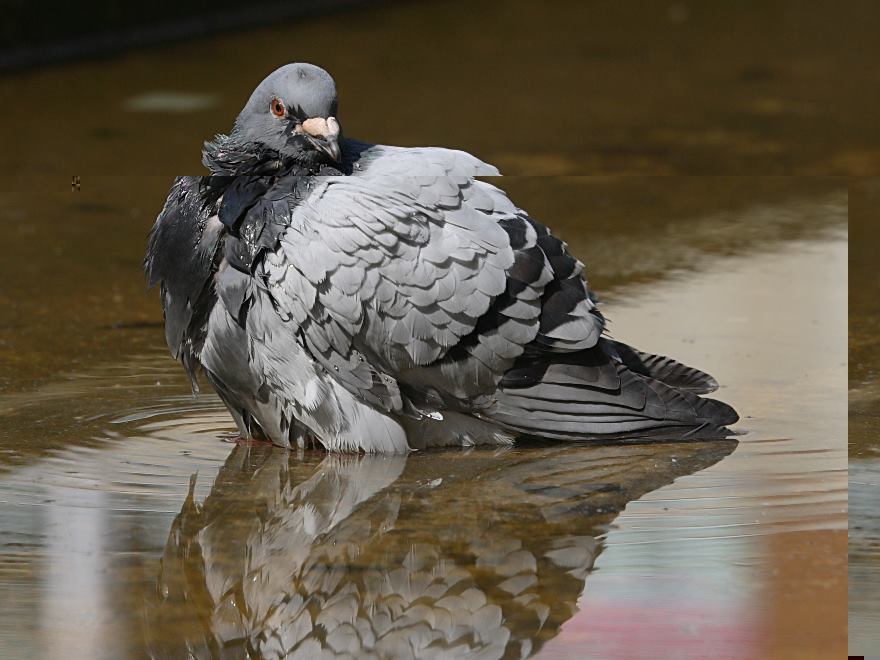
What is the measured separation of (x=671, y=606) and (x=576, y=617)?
0.83 feet

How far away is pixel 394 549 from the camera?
436 cm

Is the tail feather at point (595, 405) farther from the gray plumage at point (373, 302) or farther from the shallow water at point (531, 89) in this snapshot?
the shallow water at point (531, 89)

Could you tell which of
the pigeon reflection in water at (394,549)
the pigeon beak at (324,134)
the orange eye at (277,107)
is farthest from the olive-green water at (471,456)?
the orange eye at (277,107)

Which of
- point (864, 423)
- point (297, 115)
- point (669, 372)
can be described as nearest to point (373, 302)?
point (297, 115)

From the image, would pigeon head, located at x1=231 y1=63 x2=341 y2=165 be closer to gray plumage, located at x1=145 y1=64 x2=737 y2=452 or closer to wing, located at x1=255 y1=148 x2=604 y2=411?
gray plumage, located at x1=145 y1=64 x2=737 y2=452

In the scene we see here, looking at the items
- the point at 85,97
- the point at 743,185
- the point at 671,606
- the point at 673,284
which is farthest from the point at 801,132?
the point at 671,606

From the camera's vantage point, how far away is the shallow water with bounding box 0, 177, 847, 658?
3869 mm

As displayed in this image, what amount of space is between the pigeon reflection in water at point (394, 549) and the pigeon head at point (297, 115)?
3.35ft

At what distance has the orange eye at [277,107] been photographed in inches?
206

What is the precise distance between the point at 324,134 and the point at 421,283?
0.60 metres

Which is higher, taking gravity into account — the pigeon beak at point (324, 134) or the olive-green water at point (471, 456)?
the pigeon beak at point (324, 134)

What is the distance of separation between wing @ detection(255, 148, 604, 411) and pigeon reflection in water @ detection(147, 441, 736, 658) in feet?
1.03

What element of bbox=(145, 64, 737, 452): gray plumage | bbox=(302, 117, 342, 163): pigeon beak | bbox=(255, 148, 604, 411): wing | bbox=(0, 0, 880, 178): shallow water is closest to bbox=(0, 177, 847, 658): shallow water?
bbox=(145, 64, 737, 452): gray plumage

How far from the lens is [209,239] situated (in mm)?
5086
